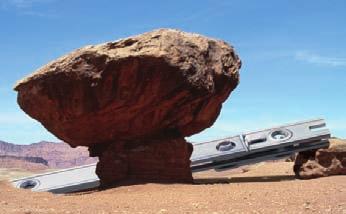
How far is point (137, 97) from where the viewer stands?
16.9 metres

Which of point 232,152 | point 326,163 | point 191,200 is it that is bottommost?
point 191,200

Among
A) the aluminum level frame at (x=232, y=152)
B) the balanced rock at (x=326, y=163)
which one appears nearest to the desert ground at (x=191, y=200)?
the balanced rock at (x=326, y=163)

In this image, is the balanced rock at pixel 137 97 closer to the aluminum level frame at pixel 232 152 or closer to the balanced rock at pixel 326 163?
the balanced rock at pixel 326 163

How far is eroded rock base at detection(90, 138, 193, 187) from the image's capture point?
17.4 meters

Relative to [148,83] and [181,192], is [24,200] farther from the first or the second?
[148,83]

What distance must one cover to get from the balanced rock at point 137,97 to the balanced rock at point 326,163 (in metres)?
4.69

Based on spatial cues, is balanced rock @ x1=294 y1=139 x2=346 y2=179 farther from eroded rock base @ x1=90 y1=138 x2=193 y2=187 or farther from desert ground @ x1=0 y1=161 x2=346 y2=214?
eroded rock base @ x1=90 y1=138 x2=193 y2=187

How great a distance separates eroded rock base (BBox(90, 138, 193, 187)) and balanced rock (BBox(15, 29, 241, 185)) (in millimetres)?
35

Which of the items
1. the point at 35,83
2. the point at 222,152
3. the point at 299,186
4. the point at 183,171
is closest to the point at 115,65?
the point at 35,83

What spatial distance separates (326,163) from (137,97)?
28.2 feet

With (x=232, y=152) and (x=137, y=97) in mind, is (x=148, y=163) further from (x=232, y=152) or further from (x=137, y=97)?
(x=232, y=152)

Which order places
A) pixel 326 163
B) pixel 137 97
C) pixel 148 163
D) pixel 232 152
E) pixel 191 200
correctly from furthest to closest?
pixel 232 152 < pixel 326 163 < pixel 148 163 < pixel 137 97 < pixel 191 200

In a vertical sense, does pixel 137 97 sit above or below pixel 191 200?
above

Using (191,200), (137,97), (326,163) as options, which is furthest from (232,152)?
(191,200)
